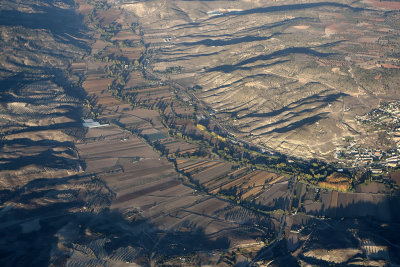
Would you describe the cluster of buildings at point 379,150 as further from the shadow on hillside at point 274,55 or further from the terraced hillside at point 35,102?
the terraced hillside at point 35,102

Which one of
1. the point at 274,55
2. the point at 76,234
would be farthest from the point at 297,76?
the point at 76,234

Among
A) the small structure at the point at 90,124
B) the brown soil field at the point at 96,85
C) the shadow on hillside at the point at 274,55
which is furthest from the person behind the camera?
the shadow on hillside at the point at 274,55

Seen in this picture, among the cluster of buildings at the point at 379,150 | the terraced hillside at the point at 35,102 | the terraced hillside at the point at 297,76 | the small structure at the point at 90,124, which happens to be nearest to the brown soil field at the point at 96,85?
the terraced hillside at the point at 35,102

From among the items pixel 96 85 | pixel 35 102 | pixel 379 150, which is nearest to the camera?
pixel 379 150

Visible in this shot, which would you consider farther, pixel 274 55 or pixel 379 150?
pixel 274 55

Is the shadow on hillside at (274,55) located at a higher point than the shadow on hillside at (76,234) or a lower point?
higher

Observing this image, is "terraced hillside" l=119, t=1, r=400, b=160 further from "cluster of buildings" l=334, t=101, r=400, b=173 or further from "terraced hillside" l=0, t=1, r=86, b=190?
"terraced hillside" l=0, t=1, r=86, b=190

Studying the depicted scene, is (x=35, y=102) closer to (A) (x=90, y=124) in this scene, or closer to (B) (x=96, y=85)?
(A) (x=90, y=124)

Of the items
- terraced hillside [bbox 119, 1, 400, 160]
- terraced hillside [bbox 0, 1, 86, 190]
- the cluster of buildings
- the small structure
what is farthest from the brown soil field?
the cluster of buildings
